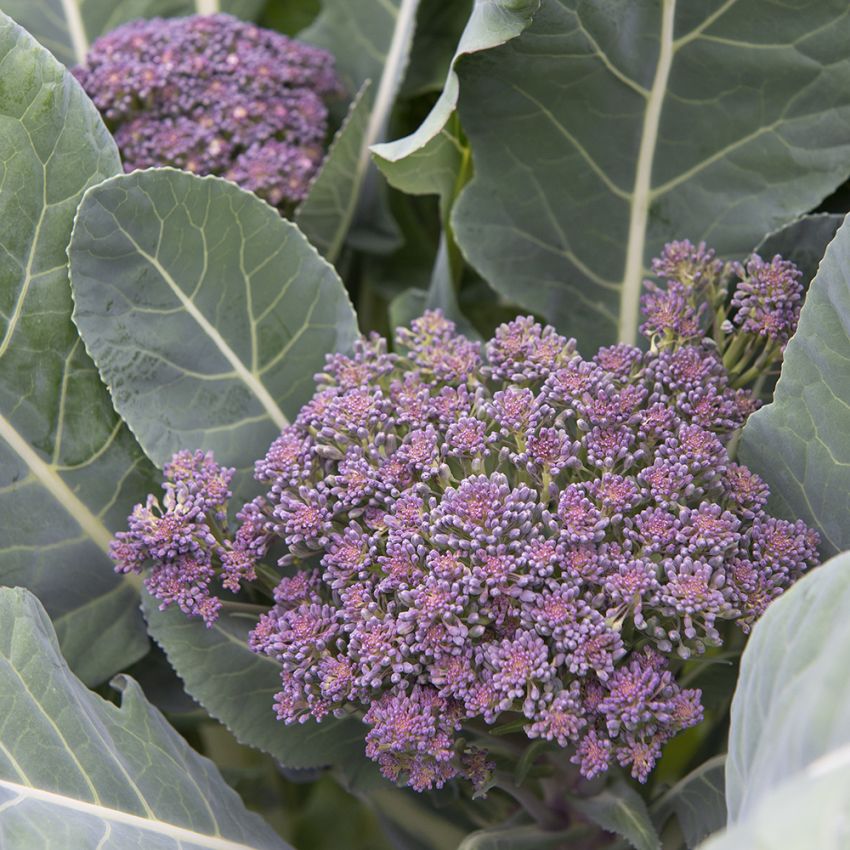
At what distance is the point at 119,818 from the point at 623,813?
0.32 metres

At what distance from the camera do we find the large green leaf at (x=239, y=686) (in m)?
0.71

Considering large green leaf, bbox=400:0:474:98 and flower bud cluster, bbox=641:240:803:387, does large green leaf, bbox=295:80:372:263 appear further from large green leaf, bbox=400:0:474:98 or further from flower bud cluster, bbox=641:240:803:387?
flower bud cluster, bbox=641:240:803:387

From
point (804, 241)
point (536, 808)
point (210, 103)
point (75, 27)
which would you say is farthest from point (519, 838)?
point (75, 27)

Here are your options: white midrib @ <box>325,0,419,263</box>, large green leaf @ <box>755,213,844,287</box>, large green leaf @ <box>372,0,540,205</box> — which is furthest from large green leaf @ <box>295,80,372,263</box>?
large green leaf @ <box>755,213,844,287</box>

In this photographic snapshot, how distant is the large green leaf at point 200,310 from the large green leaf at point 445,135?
88mm

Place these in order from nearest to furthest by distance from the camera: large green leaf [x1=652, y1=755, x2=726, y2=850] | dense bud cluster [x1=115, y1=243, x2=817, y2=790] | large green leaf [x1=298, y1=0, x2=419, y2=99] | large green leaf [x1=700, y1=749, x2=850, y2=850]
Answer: large green leaf [x1=700, y1=749, x2=850, y2=850] < dense bud cluster [x1=115, y1=243, x2=817, y2=790] < large green leaf [x1=652, y1=755, x2=726, y2=850] < large green leaf [x1=298, y1=0, x2=419, y2=99]

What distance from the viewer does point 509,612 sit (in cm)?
57

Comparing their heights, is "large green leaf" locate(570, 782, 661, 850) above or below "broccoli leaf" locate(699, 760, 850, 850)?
below

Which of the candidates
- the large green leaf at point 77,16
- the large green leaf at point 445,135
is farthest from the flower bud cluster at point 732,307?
the large green leaf at point 77,16

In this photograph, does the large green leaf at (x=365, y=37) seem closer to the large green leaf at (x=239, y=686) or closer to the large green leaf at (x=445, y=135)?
the large green leaf at (x=445, y=135)

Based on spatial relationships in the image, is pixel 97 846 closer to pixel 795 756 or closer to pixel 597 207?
pixel 795 756

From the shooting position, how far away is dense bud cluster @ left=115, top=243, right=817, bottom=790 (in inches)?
22.2

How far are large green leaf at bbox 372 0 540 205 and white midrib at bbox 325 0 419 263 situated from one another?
150 millimetres

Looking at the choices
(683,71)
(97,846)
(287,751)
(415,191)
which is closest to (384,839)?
(287,751)
